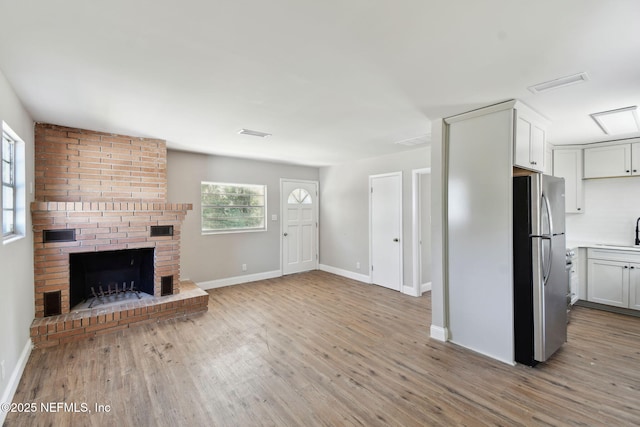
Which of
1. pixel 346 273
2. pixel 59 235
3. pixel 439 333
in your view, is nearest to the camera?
pixel 439 333

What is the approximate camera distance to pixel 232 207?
5590mm

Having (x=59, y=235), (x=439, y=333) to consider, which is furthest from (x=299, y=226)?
(x=59, y=235)

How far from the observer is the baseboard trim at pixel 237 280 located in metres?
5.21

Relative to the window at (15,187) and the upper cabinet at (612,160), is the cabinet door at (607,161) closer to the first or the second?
the upper cabinet at (612,160)

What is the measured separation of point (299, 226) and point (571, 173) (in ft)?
15.8

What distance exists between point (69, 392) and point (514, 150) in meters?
4.23

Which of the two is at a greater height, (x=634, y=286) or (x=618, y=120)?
(x=618, y=120)

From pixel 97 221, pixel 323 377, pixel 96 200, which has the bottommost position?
pixel 323 377

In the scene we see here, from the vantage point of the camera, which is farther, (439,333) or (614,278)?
(614,278)

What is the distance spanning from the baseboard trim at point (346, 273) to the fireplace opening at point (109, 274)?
11.6 feet

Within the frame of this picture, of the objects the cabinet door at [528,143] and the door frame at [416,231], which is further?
the door frame at [416,231]

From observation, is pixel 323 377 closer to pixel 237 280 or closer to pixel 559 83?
pixel 559 83

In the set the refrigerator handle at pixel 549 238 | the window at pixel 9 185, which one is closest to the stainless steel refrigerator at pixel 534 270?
the refrigerator handle at pixel 549 238

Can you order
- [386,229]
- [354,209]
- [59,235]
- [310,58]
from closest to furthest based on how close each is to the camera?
[310,58] → [59,235] → [386,229] → [354,209]
